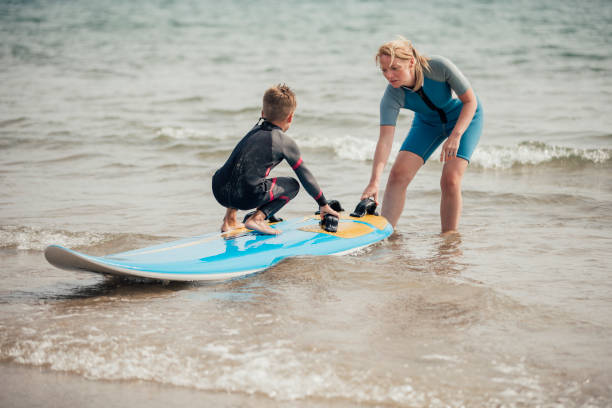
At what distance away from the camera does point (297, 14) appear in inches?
1439

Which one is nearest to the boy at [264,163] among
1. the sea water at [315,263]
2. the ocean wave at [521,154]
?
the sea water at [315,263]

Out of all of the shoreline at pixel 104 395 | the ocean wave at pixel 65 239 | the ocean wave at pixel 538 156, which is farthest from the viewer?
the ocean wave at pixel 538 156

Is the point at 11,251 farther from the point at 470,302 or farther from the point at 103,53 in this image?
the point at 103,53

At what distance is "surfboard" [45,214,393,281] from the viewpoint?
3758 mm

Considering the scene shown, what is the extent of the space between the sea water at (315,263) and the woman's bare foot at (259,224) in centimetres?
48

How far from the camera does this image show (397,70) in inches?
180

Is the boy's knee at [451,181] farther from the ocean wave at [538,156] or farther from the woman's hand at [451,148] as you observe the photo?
the ocean wave at [538,156]

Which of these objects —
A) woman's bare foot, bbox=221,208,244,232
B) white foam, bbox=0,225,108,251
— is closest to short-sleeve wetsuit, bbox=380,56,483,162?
woman's bare foot, bbox=221,208,244,232

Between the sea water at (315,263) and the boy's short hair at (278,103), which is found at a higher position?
the boy's short hair at (278,103)

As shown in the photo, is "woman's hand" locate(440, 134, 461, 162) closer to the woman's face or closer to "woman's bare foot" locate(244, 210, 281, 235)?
the woman's face

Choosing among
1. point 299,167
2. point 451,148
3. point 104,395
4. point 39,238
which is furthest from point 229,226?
point 104,395

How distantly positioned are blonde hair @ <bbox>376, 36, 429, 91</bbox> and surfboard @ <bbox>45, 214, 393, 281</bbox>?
3.94 ft

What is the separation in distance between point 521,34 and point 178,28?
1581cm

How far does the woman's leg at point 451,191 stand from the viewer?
4.99 meters
